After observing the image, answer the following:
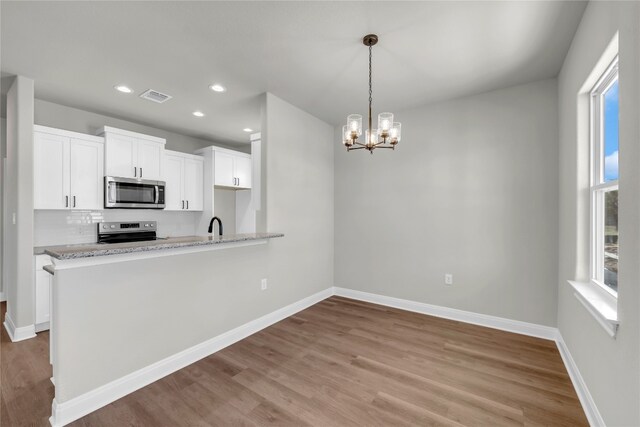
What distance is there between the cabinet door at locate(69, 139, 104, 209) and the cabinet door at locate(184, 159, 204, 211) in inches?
47.4

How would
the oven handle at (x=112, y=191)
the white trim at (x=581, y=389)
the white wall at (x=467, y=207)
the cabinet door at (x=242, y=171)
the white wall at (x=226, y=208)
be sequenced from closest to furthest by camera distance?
the white trim at (x=581, y=389)
the white wall at (x=467, y=207)
the oven handle at (x=112, y=191)
the cabinet door at (x=242, y=171)
the white wall at (x=226, y=208)

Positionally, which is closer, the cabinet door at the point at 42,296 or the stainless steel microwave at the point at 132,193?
the cabinet door at the point at 42,296

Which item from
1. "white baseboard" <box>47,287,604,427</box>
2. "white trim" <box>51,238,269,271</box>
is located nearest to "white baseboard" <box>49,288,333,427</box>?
"white baseboard" <box>47,287,604,427</box>

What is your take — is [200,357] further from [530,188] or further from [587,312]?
[530,188]

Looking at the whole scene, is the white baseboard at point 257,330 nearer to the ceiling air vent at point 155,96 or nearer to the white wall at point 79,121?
the ceiling air vent at point 155,96

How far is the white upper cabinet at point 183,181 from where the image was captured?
4504 mm

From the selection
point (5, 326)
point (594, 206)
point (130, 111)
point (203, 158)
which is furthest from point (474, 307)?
point (5, 326)

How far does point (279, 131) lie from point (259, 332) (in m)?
2.37

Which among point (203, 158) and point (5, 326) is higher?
point (203, 158)

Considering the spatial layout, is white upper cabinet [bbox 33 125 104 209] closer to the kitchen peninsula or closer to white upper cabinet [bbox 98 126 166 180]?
white upper cabinet [bbox 98 126 166 180]

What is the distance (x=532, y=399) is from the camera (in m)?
1.96

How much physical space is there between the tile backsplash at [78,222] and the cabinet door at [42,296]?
0.67 meters

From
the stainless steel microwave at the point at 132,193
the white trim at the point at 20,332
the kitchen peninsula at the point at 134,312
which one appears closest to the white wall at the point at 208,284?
the kitchen peninsula at the point at 134,312

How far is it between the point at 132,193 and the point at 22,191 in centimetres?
118
